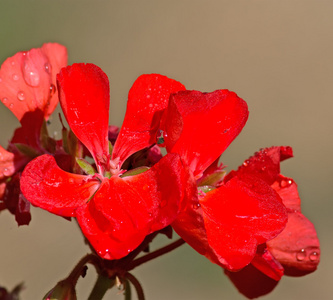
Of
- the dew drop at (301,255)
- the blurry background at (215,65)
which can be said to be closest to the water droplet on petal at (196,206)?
the dew drop at (301,255)

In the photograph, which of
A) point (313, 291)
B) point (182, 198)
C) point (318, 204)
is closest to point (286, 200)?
point (182, 198)

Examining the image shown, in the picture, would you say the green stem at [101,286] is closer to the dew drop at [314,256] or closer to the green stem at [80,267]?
the green stem at [80,267]

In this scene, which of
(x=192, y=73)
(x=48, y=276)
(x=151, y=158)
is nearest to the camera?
(x=151, y=158)

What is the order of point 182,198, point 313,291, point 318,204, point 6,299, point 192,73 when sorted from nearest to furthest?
point 6,299 → point 182,198 → point 313,291 → point 318,204 → point 192,73

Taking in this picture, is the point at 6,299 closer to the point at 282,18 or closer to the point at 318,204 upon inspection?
the point at 318,204

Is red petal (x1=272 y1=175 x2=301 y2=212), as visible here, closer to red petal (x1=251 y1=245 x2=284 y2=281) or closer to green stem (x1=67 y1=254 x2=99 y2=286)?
red petal (x1=251 y1=245 x2=284 y2=281)

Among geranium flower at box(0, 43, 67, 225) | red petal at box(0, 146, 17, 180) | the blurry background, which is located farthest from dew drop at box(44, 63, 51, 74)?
the blurry background
